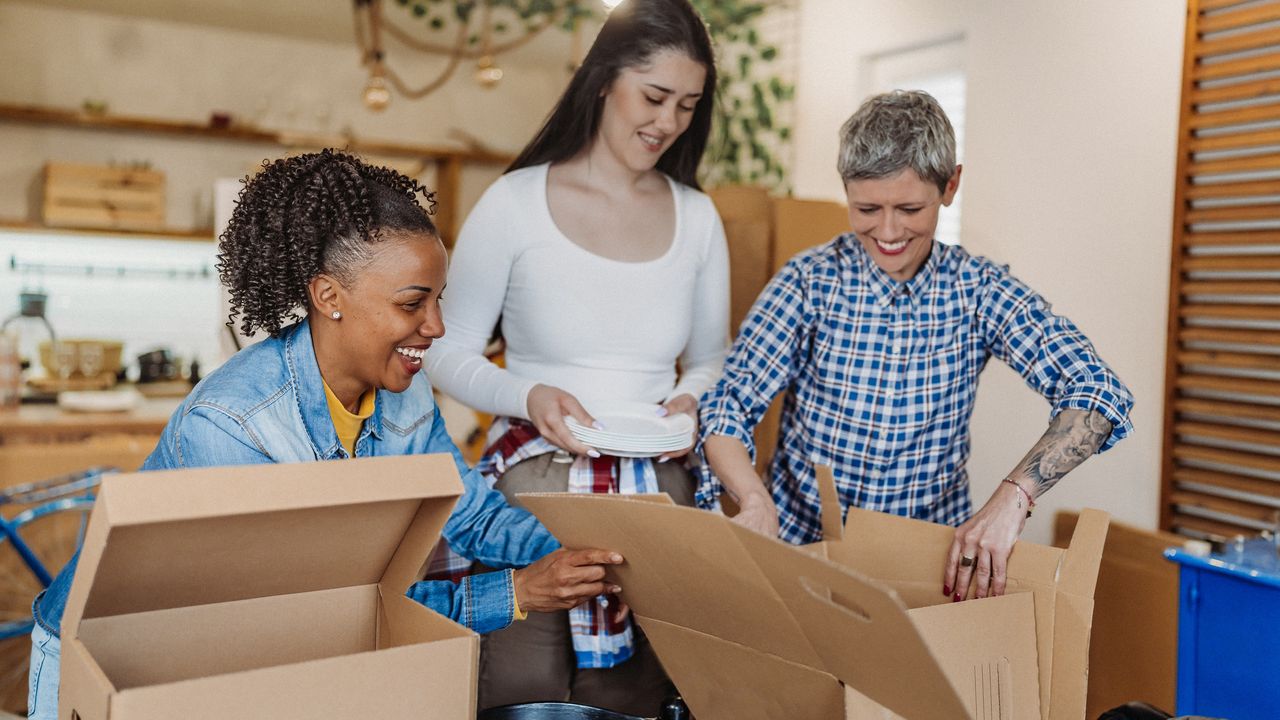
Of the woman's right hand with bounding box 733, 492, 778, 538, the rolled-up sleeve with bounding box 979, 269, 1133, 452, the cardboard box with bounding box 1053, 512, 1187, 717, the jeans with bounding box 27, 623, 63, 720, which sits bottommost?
the cardboard box with bounding box 1053, 512, 1187, 717

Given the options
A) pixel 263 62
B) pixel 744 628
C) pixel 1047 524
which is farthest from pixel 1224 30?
pixel 263 62

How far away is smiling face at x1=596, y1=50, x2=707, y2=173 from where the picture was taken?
5.88ft

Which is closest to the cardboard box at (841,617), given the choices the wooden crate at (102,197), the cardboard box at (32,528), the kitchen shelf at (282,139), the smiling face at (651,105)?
the smiling face at (651,105)

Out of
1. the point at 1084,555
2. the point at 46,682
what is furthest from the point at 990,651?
the point at 46,682

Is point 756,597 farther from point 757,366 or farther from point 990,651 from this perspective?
point 757,366

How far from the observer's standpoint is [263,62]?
623cm

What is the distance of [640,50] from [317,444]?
847 millimetres

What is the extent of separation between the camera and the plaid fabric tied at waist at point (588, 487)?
5.63 feet

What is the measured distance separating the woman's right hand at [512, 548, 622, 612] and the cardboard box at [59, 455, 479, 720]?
0.72 feet

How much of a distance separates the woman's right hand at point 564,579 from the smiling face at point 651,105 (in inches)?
29.9

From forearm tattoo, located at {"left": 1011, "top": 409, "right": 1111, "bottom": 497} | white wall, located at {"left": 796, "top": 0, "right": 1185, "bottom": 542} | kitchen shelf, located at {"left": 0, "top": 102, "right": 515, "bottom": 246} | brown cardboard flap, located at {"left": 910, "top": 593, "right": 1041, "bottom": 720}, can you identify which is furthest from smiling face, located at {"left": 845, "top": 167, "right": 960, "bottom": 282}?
kitchen shelf, located at {"left": 0, "top": 102, "right": 515, "bottom": 246}

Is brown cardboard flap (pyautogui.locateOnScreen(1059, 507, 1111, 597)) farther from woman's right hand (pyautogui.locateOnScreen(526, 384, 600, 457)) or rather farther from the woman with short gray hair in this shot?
woman's right hand (pyautogui.locateOnScreen(526, 384, 600, 457))

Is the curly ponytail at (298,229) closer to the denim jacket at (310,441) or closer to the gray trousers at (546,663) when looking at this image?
the denim jacket at (310,441)

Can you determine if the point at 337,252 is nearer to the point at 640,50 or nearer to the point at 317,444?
the point at 317,444
